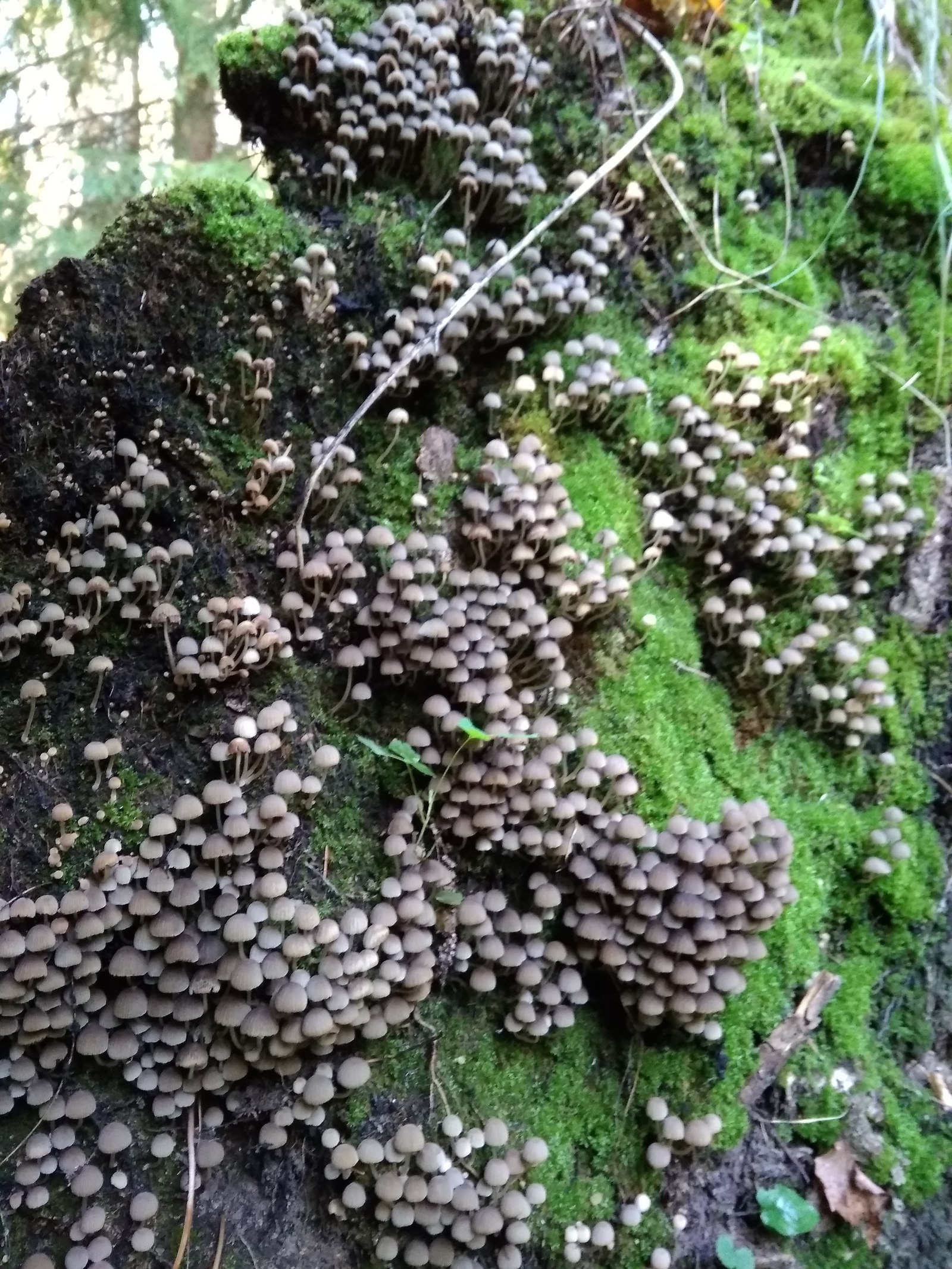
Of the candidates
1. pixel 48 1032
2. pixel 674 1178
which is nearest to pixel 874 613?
pixel 674 1178

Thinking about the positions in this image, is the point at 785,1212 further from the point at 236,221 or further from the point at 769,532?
the point at 236,221

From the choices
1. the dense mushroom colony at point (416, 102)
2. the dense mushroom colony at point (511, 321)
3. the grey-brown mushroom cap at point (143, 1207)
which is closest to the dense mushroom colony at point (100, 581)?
the dense mushroom colony at point (511, 321)

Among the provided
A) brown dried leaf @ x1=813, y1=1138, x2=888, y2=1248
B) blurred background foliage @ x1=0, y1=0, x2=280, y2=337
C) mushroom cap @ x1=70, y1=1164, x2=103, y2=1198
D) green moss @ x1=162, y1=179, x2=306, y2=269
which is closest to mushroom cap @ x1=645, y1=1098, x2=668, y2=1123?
brown dried leaf @ x1=813, y1=1138, x2=888, y2=1248

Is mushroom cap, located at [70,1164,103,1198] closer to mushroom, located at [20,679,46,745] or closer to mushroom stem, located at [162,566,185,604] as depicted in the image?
mushroom, located at [20,679,46,745]

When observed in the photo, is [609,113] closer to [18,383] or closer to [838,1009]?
[18,383]

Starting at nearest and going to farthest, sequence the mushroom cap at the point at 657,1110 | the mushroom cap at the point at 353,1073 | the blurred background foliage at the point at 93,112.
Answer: the mushroom cap at the point at 353,1073 < the mushroom cap at the point at 657,1110 < the blurred background foliage at the point at 93,112

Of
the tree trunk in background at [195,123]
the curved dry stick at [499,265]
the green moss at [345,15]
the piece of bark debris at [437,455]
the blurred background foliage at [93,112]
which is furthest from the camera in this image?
the tree trunk in background at [195,123]

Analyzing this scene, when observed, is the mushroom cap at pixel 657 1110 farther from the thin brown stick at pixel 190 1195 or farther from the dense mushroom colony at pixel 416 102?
the dense mushroom colony at pixel 416 102

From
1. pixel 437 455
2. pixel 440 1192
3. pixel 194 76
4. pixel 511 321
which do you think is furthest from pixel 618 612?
pixel 194 76
